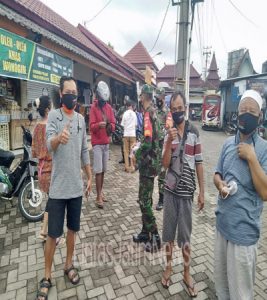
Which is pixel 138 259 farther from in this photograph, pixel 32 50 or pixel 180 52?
pixel 180 52

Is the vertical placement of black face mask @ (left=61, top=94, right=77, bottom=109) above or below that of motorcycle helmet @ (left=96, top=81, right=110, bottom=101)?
below

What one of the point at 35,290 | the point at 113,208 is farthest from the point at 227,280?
the point at 113,208

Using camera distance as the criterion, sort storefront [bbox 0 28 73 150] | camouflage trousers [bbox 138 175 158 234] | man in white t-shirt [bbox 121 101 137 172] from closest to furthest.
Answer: camouflage trousers [bbox 138 175 158 234] < storefront [bbox 0 28 73 150] < man in white t-shirt [bbox 121 101 137 172]

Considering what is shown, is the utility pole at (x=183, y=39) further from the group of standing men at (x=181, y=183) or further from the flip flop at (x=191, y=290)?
the flip flop at (x=191, y=290)

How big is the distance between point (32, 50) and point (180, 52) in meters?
3.64

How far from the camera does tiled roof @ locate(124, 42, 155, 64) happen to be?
81.4 feet

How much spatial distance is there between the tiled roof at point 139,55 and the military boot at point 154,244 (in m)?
23.6

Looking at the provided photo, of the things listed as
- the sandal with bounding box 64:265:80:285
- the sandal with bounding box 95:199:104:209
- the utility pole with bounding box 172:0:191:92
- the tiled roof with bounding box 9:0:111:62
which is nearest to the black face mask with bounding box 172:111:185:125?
the sandal with bounding box 64:265:80:285

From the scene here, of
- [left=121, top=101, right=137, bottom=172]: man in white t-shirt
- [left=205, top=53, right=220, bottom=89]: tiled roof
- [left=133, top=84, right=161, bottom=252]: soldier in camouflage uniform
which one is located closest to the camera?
[left=133, top=84, right=161, bottom=252]: soldier in camouflage uniform

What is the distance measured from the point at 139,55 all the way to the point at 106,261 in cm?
2515

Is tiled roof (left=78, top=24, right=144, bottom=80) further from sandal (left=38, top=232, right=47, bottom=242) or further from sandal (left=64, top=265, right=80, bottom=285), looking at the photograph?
sandal (left=64, top=265, right=80, bottom=285)

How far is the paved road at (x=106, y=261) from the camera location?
93.7 inches

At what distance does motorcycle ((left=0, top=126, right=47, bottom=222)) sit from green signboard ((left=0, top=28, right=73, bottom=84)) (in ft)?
6.02

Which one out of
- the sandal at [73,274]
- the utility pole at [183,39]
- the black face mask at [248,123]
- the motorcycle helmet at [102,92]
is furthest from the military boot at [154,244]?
the utility pole at [183,39]
